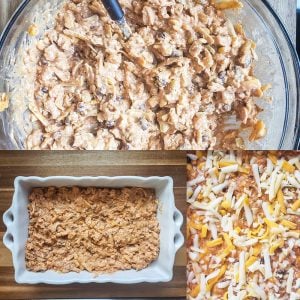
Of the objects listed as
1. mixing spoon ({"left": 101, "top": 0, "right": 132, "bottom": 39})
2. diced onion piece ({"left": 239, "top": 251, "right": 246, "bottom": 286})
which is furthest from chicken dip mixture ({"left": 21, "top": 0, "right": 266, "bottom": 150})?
diced onion piece ({"left": 239, "top": 251, "right": 246, "bottom": 286})

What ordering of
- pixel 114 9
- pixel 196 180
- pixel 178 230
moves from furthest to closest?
1. pixel 196 180
2. pixel 178 230
3. pixel 114 9

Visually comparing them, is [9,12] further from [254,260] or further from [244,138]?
[254,260]

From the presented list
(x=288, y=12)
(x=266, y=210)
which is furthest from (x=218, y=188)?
(x=288, y=12)

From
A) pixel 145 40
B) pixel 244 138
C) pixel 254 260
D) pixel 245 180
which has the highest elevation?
pixel 145 40

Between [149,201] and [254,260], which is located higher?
[149,201]

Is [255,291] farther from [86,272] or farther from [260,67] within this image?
[260,67]

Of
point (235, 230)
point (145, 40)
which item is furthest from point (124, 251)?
point (145, 40)
